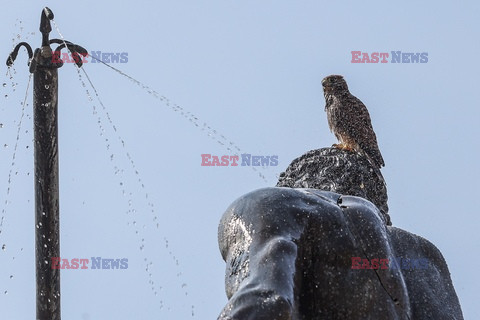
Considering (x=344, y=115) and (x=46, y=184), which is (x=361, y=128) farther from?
(x=46, y=184)

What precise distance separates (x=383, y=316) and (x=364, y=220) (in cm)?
56

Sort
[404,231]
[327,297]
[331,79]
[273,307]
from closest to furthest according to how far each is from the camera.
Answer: [273,307] < [327,297] < [404,231] < [331,79]

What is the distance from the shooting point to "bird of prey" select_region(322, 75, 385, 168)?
1262 centimetres

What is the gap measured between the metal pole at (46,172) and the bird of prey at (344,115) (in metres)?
3.24

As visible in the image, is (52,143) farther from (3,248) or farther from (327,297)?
(327,297)

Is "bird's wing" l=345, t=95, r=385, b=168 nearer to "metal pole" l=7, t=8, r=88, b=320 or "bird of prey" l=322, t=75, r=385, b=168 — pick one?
"bird of prey" l=322, t=75, r=385, b=168

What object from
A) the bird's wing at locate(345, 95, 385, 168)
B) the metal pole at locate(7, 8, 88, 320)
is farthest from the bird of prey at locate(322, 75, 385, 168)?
the metal pole at locate(7, 8, 88, 320)

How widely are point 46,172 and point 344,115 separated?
13.8ft

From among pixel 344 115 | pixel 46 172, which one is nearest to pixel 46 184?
pixel 46 172

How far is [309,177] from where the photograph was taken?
8.53m

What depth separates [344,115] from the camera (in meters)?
12.9

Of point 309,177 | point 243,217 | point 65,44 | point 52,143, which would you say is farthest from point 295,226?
point 65,44

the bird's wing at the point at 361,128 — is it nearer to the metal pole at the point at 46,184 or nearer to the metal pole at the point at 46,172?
the metal pole at the point at 46,172

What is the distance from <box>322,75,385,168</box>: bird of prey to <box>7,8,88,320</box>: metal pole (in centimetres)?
324
